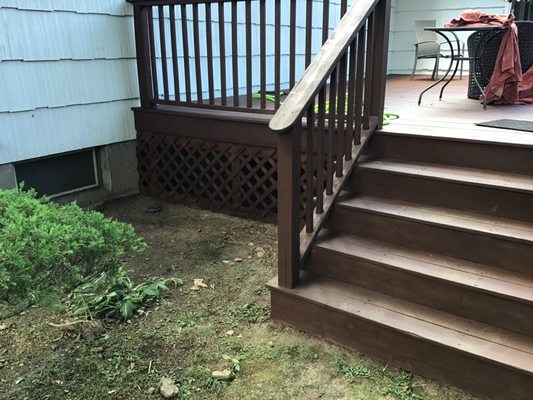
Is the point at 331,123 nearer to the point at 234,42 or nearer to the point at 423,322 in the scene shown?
the point at 423,322

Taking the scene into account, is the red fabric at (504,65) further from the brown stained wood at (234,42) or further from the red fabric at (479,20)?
the brown stained wood at (234,42)

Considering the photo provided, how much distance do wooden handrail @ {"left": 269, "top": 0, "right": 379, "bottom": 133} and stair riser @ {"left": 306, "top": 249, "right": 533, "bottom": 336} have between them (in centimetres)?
76

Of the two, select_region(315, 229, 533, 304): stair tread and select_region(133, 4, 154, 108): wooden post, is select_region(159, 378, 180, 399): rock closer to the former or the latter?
select_region(315, 229, 533, 304): stair tread

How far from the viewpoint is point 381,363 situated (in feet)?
7.13

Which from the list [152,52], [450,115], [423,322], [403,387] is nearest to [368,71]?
[450,115]

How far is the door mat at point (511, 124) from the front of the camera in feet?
9.52

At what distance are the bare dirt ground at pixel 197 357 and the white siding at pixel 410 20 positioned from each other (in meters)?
6.02

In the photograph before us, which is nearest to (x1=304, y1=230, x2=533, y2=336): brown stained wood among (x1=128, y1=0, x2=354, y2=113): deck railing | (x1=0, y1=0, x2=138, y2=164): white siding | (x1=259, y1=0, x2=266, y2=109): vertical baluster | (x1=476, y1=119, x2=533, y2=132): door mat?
(x1=476, y1=119, x2=533, y2=132): door mat

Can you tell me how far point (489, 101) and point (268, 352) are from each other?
3.16 meters

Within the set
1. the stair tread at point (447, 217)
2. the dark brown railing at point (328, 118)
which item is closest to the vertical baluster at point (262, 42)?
the dark brown railing at point (328, 118)

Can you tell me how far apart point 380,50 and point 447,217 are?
1013 mm

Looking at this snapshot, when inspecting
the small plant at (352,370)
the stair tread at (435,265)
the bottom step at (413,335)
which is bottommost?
the small plant at (352,370)

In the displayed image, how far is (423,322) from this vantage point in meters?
2.11

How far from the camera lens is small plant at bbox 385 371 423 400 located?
77.4 inches
